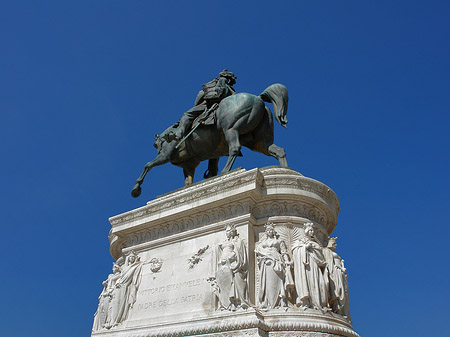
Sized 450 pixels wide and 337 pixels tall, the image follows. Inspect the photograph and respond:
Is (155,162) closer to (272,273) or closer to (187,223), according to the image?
(187,223)

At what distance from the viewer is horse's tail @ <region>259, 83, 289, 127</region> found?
40.9ft

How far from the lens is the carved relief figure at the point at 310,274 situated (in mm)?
8617

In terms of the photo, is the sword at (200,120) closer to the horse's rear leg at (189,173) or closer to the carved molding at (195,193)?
the horse's rear leg at (189,173)

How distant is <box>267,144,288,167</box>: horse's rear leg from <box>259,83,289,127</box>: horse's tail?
2.66ft

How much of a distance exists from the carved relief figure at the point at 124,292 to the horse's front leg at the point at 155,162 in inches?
108

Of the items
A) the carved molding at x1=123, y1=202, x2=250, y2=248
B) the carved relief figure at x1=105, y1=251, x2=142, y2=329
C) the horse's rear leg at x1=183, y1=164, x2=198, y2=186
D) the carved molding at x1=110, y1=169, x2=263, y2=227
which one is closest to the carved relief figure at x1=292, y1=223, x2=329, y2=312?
the carved molding at x1=123, y1=202, x2=250, y2=248

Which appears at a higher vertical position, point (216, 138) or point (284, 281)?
point (216, 138)

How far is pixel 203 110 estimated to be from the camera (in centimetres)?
1320

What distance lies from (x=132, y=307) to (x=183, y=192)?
314 centimetres

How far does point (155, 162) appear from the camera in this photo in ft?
43.7

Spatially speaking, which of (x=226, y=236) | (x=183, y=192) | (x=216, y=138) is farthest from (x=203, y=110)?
(x=226, y=236)

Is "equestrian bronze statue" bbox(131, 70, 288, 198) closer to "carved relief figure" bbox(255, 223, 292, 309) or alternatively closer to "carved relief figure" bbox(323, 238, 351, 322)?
"carved relief figure" bbox(255, 223, 292, 309)

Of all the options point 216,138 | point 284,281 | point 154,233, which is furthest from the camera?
point 216,138

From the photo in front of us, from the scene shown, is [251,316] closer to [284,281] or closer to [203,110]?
[284,281]
